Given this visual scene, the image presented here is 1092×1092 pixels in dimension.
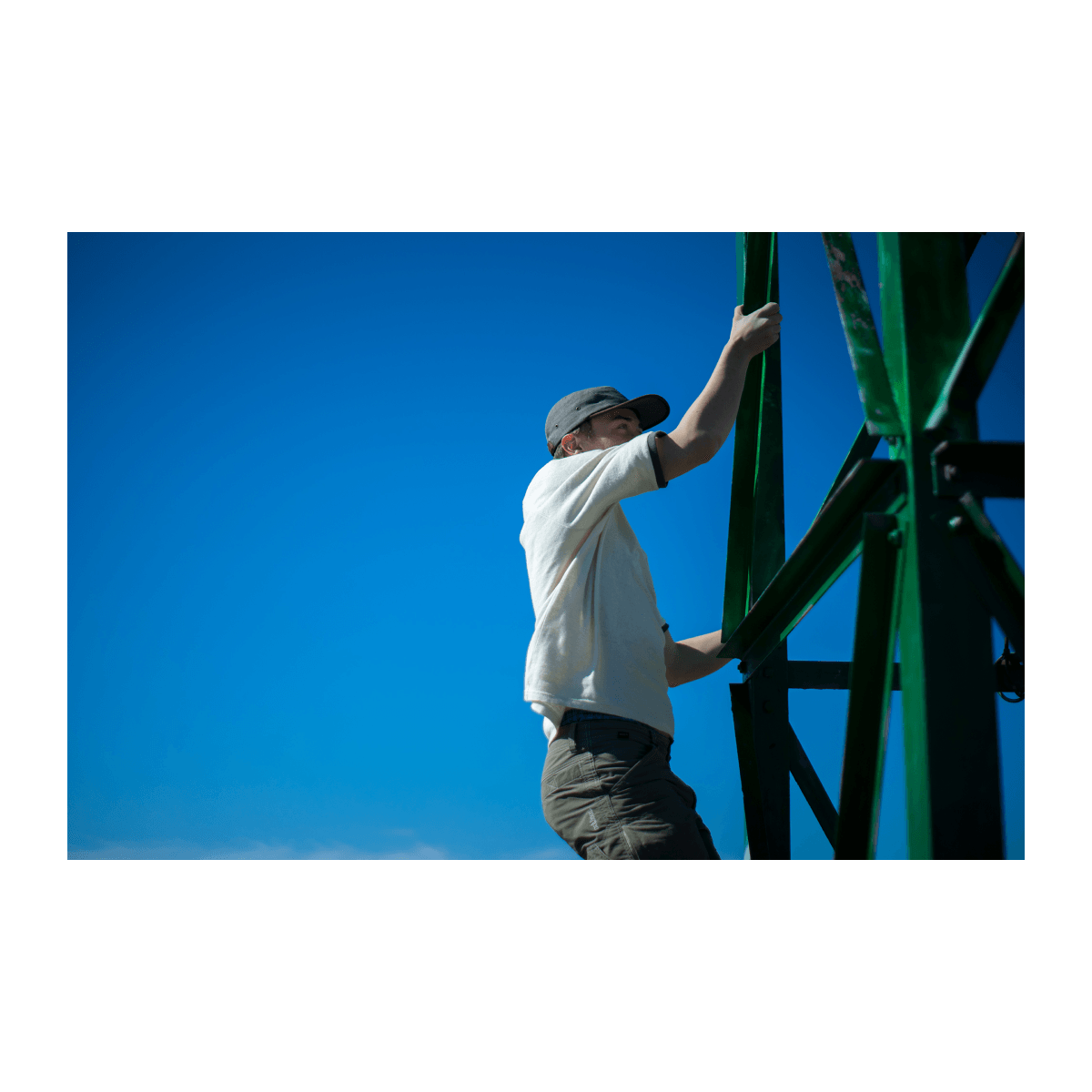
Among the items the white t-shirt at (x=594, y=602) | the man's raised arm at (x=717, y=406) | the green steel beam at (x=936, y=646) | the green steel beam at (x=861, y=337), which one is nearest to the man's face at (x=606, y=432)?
the white t-shirt at (x=594, y=602)

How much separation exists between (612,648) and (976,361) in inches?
49.7

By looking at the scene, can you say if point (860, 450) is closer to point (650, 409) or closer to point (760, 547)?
point (760, 547)

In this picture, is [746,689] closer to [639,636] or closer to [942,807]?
[639,636]

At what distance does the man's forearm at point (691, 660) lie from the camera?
3.19 metres

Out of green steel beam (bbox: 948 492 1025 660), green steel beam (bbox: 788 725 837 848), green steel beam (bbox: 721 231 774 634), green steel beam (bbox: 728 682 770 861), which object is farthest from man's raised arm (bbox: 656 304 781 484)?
green steel beam (bbox: 788 725 837 848)

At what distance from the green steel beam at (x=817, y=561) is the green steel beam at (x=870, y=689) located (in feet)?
0.29

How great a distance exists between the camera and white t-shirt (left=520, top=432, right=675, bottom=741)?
235 centimetres

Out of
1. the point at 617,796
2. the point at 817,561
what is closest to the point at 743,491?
the point at 817,561

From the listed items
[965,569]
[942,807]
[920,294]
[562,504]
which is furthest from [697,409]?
[942,807]

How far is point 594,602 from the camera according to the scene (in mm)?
2441

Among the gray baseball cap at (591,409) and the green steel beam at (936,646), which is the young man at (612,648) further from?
the green steel beam at (936,646)

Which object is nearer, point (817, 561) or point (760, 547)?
point (817, 561)

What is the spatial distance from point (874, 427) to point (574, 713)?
1.19 meters

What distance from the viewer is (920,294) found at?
182 cm
